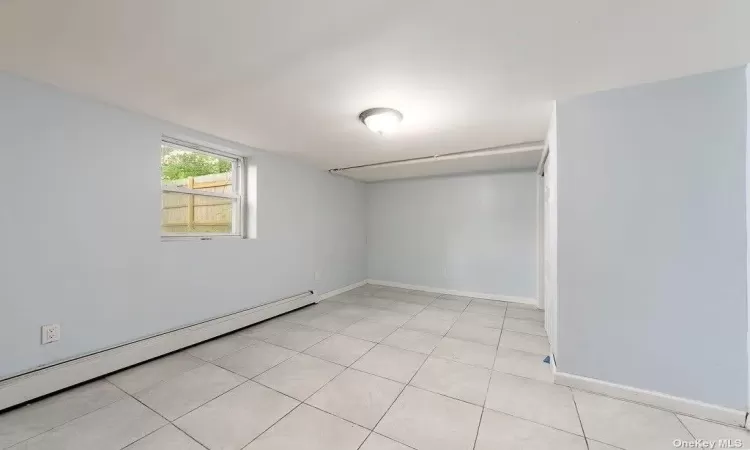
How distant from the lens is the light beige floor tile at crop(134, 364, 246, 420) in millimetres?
1689

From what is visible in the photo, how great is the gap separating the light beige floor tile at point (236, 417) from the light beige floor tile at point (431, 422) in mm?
670

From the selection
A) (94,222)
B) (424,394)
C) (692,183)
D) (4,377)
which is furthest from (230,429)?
(692,183)

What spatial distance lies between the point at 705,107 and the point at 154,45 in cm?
323

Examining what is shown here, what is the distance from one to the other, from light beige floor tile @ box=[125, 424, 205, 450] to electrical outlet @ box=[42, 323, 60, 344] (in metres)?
1.12

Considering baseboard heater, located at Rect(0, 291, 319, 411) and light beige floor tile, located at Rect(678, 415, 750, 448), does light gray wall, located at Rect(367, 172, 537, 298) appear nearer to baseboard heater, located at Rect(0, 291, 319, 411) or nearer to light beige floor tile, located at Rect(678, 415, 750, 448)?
light beige floor tile, located at Rect(678, 415, 750, 448)

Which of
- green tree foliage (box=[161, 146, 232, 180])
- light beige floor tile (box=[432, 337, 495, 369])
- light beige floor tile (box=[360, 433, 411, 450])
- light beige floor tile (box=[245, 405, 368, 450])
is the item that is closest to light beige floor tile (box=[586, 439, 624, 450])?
light beige floor tile (box=[432, 337, 495, 369])

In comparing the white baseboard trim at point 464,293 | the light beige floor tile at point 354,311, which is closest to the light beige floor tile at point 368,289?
the white baseboard trim at point 464,293

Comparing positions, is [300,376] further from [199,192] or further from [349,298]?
[349,298]

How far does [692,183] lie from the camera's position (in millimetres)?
1663

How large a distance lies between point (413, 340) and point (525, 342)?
114 centimetres

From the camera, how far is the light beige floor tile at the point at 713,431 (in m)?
1.43

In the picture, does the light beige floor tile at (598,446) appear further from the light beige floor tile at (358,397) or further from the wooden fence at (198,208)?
the wooden fence at (198,208)

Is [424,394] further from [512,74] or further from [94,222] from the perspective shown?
[94,222]

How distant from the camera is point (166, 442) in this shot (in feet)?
4.60
